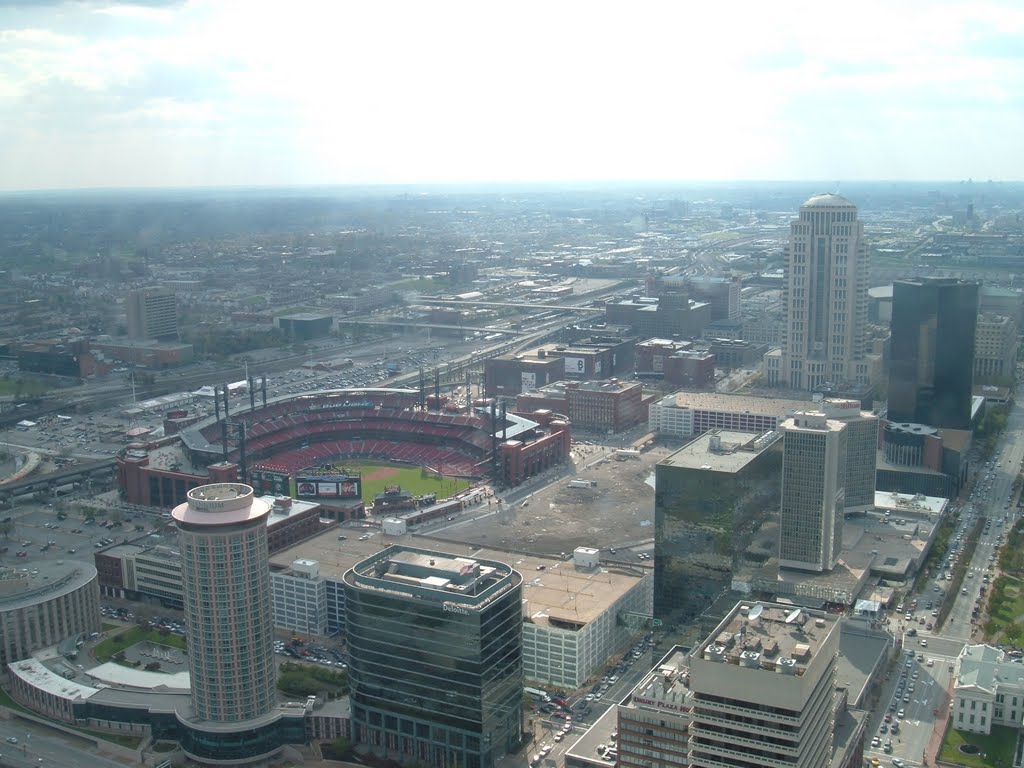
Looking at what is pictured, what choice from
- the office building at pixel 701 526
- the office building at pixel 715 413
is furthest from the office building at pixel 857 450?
the office building at pixel 701 526

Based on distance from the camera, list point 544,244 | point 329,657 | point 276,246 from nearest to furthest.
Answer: point 329,657, point 276,246, point 544,244

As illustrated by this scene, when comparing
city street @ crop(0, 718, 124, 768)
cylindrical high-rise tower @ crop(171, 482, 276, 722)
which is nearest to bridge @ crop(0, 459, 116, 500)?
city street @ crop(0, 718, 124, 768)

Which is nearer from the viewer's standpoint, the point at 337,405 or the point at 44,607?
the point at 44,607

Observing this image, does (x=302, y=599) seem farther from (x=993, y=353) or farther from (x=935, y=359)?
(x=993, y=353)

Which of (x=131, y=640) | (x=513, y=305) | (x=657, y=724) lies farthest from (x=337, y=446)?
(x=513, y=305)

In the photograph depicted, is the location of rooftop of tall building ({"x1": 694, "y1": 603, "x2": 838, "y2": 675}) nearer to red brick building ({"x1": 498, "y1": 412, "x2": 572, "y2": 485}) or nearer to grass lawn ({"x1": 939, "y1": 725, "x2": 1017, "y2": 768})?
grass lawn ({"x1": 939, "y1": 725, "x2": 1017, "y2": 768})

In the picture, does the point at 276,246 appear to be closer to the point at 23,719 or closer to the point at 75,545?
the point at 75,545

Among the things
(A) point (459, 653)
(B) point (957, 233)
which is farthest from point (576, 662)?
(B) point (957, 233)
